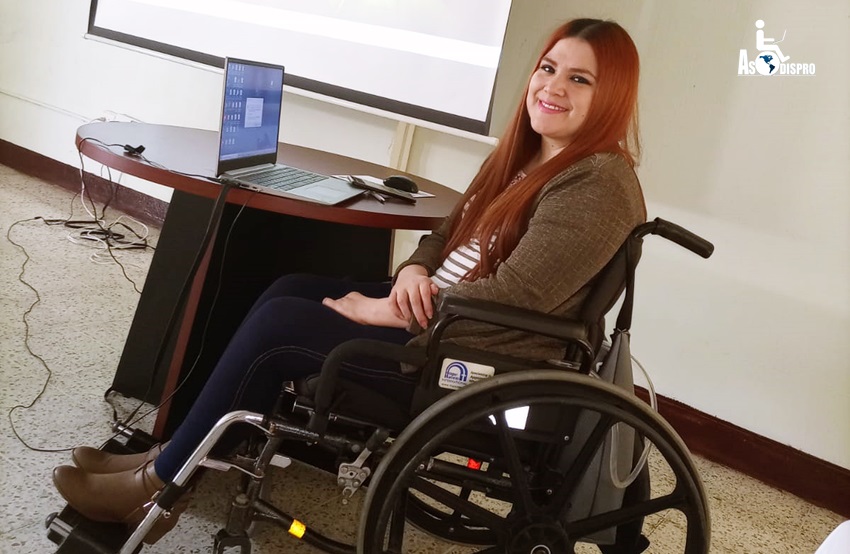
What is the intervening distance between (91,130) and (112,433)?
2.29ft

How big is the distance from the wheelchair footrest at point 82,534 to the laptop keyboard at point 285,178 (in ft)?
2.28

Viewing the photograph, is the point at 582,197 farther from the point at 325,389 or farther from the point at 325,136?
the point at 325,136

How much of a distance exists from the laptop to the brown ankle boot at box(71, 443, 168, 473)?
543mm

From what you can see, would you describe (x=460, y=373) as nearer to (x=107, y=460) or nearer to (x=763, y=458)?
(x=107, y=460)

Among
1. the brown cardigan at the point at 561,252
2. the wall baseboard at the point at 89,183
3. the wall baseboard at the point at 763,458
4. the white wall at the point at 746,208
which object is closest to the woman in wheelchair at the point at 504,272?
the brown cardigan at the point at 561,252

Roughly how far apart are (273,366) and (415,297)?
0.26 meters

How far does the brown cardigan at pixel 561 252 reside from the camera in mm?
1044

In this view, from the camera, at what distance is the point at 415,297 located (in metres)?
1.16

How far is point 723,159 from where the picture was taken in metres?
2.11

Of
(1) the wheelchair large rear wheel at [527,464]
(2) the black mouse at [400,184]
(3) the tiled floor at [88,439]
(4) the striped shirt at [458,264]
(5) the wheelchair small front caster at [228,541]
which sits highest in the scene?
(2) the black mouse at [400,184]

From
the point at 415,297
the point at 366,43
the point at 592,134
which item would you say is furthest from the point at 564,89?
the point at 366,43

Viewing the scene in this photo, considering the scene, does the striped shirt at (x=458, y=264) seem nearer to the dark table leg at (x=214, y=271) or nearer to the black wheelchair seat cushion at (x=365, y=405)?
the black wheelchair seat cushion at (x=365, y=405)

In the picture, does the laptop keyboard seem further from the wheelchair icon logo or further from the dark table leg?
the wheelchair icon logo

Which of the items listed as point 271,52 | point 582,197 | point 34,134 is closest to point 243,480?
point 582,197
